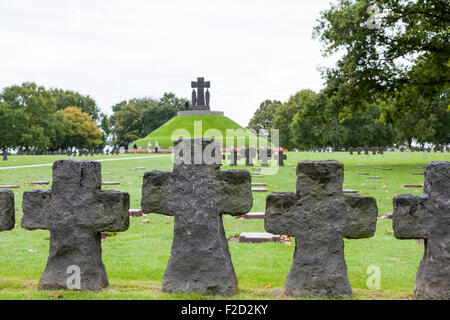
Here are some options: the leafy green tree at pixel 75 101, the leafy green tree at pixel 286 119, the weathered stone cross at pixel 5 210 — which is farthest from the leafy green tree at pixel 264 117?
the weathered stone cross at pixel 5 210

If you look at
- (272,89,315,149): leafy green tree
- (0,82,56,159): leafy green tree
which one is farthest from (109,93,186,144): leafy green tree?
(0,82,56,159): leafy green tree

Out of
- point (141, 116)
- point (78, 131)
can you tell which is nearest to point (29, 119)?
point (78, 131)

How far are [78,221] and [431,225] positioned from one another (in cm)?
351

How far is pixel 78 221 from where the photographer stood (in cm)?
→ 452

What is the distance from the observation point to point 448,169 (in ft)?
13.4

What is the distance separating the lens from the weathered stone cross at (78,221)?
451 centimetres

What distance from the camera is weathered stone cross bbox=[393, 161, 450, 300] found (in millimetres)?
4113

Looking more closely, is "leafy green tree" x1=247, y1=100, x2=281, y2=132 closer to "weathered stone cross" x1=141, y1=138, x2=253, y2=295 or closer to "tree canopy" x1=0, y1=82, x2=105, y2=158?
"tree canopy" x1=0, y1=82, x2=105, y2=158

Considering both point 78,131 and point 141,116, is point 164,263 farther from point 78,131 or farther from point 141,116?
point 141,116

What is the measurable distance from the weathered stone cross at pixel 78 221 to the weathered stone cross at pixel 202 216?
2.11 feet

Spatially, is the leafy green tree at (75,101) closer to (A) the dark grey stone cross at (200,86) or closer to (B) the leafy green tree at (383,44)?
(A) the dark grey stone cross at (200,86)

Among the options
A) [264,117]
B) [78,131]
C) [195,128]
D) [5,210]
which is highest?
[264,117]

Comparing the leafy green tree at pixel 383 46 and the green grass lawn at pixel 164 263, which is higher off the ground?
the leafy green tree at pixel 383 46
